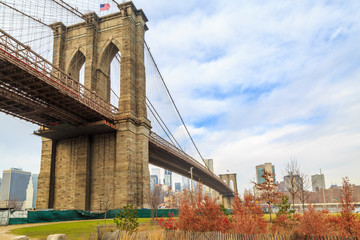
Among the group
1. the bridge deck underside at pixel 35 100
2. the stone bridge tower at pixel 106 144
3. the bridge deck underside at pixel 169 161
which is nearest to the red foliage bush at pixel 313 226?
the stone bridge tower at pixel 106 144

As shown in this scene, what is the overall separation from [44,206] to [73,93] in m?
18.6

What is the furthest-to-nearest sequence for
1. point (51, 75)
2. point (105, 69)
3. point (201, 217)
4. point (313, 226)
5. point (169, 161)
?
point (169, 161)
point (105, 69)
point (51, 75)
point (201, 217)
point (313, 226)

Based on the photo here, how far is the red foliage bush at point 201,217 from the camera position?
16031mm

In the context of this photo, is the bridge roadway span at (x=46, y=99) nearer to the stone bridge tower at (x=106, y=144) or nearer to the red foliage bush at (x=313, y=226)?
the stone bridge tower at (x=106, y=144)

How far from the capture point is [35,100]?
31812 millimetres

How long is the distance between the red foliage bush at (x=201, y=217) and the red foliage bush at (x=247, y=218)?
99cm

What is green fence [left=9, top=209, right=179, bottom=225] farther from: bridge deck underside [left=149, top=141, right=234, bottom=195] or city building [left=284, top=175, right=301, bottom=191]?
city building [left=284, top=175, right=301, bottom=191]

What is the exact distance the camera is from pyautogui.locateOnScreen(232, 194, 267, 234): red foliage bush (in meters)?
14.9

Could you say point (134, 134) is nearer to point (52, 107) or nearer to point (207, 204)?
point (52, 107)

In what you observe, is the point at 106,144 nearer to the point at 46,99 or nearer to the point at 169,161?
the point at 46,99

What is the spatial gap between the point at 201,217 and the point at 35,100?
2480cm

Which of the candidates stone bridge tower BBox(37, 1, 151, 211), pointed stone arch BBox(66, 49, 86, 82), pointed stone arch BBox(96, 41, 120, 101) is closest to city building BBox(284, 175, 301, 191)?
stone bridge tower BBox(37, 1, 151, 211)

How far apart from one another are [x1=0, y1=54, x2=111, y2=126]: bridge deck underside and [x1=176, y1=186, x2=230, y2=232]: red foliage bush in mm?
19407

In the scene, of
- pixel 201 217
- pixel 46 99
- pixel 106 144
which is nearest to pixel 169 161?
pixel 106 144
